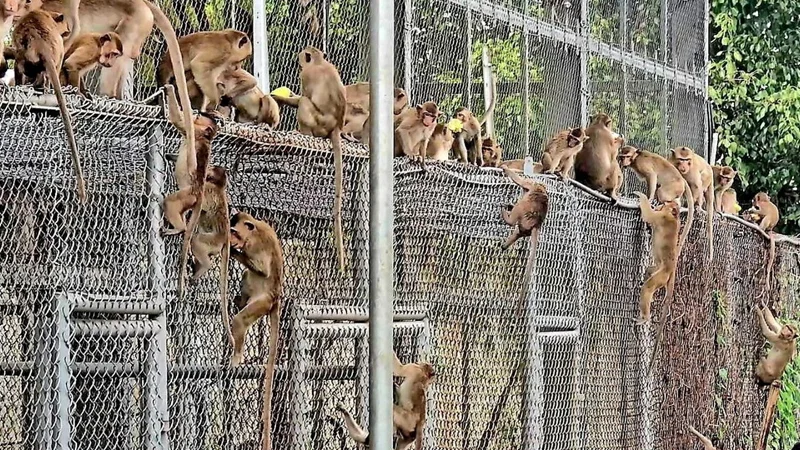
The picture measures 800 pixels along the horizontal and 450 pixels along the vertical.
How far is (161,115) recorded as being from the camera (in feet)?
14.6

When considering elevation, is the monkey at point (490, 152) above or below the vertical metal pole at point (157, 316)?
above

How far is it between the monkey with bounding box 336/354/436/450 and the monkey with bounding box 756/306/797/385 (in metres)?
4.97

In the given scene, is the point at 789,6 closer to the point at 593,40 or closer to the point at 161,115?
the point at 593,40

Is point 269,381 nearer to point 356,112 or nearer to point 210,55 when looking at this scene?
point 210,55

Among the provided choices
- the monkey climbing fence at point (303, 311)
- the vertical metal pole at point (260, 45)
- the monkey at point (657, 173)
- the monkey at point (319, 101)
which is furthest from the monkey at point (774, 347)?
the monkey at point (319, 101)

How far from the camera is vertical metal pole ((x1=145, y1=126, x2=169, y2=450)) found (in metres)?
4.36

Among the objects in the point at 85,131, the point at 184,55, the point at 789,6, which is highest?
the point at 789,6

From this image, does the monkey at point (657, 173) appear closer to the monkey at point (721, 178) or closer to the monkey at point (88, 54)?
the monkey at point (721, 178)

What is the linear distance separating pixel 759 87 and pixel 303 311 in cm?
1186

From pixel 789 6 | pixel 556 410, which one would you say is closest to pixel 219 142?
pixel 556 410

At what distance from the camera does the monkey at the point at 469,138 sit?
26.3ft

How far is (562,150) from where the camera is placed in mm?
8477

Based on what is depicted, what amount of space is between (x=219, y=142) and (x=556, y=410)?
295cm

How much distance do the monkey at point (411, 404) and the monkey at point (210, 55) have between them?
4.43 ft
